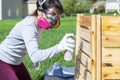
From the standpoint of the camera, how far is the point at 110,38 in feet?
12.1

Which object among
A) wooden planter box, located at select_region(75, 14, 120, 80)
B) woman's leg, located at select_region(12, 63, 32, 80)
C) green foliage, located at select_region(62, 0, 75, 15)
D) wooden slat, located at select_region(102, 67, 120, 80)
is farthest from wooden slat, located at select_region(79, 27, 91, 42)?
green foliage, located at select_region(62, 0, 75, 15)

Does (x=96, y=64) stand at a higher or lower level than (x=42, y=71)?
higher

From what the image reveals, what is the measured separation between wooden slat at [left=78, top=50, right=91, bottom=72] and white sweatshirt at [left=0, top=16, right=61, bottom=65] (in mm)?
553

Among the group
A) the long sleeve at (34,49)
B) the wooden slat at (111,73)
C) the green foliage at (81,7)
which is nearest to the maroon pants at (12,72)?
the long sleeve at (34,49)

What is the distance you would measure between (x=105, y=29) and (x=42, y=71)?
323 cm

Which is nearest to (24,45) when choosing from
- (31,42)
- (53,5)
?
(31,42)

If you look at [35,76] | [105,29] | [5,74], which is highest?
[105,29]

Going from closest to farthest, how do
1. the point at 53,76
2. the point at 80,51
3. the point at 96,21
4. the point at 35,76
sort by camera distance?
the point at 96,21 < the point at 80,51 < the point at 53,76 < the point at 35,76

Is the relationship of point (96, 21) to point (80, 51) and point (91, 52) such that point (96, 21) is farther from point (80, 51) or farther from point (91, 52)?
point (80, 51)

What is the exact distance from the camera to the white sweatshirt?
11.6 feet

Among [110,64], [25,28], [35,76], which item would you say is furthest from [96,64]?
Answer: [35,76]

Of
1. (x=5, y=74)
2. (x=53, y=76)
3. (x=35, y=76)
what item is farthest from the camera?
(x=35, y=76)

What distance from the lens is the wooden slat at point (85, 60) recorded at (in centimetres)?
403

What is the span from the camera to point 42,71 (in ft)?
22.3
